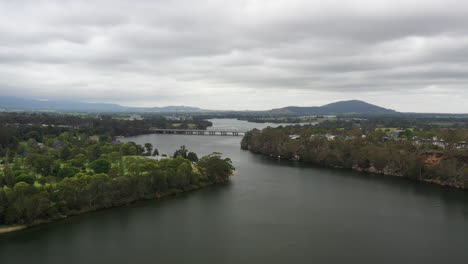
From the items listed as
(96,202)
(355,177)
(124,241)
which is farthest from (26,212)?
(355,177)

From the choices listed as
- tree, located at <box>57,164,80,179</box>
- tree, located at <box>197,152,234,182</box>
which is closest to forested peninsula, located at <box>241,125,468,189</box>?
tree, located at <box>197,152,234,182</box>

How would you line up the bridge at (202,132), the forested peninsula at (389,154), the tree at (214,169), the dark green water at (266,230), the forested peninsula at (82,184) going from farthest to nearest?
the bridge at (202,132) → the forested peninsula at (389,154) → the tree at (214,169) → the forested peninsula at (82,184) → the dark green water at (266,230)

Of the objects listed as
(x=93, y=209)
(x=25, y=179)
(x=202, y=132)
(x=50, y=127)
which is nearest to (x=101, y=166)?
(x=25, y=179)

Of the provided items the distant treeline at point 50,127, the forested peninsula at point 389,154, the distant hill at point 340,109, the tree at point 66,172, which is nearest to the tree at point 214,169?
the tree at point 66,172

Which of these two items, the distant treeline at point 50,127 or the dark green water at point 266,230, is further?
the distant treeline at point 50,127

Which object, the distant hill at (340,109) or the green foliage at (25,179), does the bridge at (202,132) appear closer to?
the green foliage at (25,179)

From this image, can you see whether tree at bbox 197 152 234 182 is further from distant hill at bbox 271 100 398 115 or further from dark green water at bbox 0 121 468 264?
distant hill at bbox 271 100 398 115
